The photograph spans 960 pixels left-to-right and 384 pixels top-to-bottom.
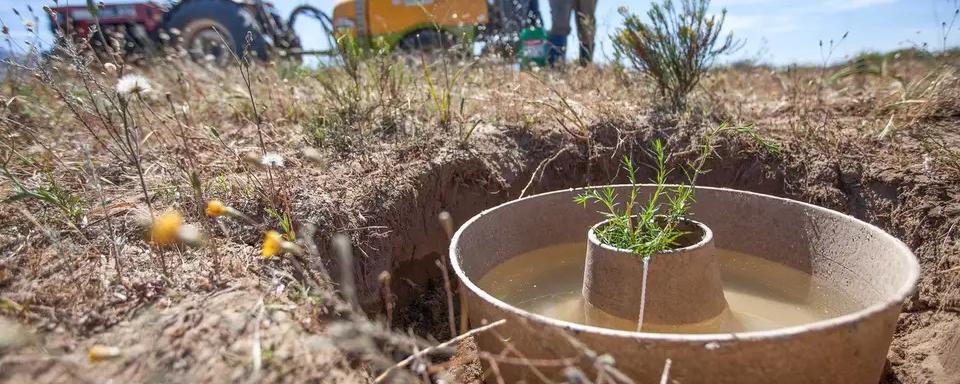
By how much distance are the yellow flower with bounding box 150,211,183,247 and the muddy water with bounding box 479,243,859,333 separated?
1.22 metres

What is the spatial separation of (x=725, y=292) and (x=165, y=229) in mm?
2272

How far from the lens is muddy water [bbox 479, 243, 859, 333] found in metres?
2.15

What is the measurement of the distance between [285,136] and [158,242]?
1.19 meters

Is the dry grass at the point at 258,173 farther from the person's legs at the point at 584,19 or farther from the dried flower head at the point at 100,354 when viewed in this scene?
the person's legs at the point at 584,19

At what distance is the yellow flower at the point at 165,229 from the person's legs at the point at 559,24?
184 inches

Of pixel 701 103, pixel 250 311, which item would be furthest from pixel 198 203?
pixel 701 103

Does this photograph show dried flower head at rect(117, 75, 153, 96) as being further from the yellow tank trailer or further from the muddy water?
the yellow tank trailer

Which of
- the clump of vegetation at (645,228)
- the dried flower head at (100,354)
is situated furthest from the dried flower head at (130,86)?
the clump of vegetation at (645,228)

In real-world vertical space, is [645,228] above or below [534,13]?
below

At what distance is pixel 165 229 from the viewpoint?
68.4 inches

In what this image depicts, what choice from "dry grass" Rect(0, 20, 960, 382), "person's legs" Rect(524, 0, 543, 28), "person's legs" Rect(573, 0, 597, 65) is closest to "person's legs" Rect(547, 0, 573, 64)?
"person's legs" Rect(573, 0, 597, 65)

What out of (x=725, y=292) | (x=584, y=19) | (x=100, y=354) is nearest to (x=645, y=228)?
(x=725, y=292)

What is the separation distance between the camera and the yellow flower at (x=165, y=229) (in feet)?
5.71

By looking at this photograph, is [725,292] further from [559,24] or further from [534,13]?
[534,13]
